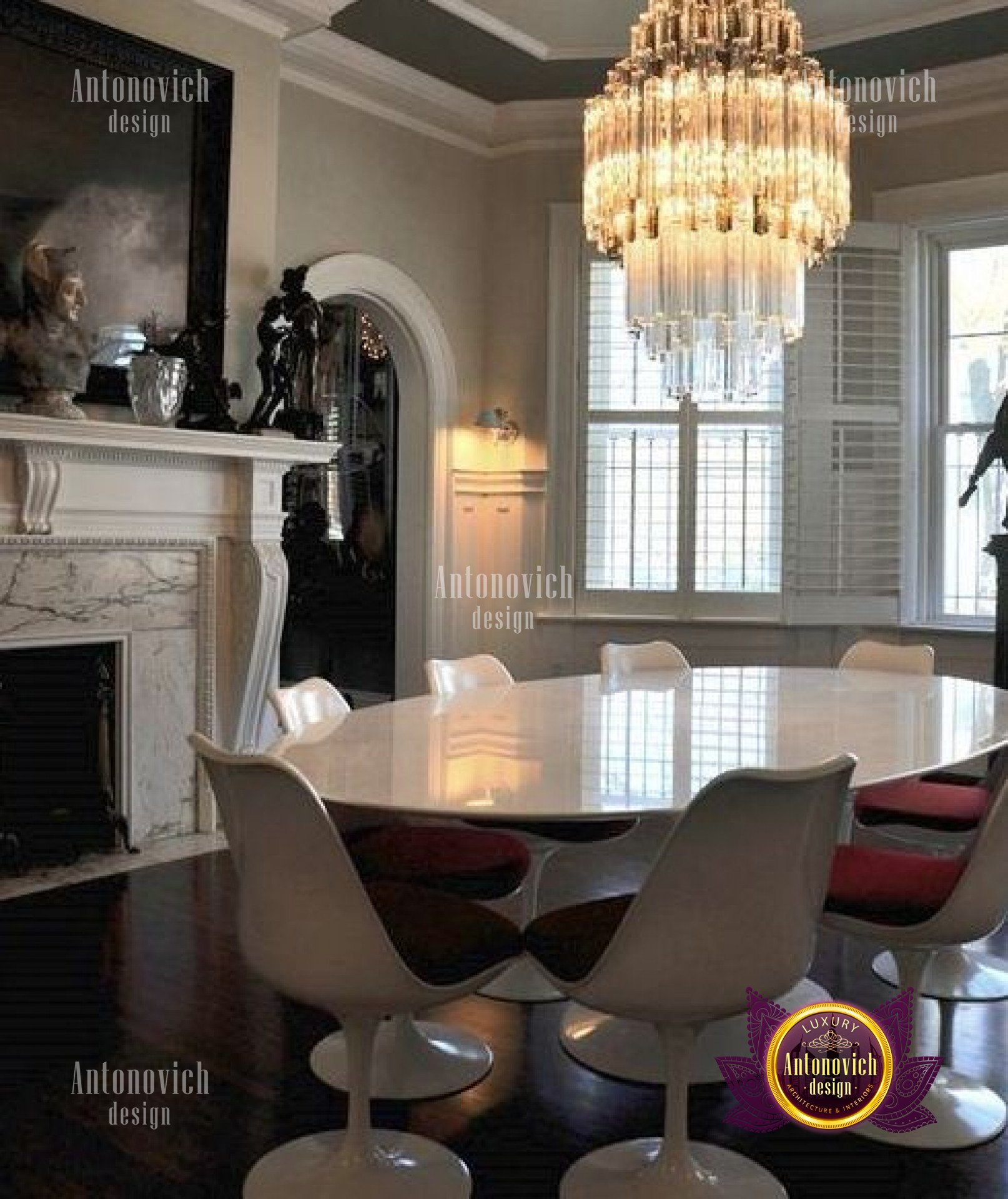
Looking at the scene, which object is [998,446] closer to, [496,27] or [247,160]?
[496,27]

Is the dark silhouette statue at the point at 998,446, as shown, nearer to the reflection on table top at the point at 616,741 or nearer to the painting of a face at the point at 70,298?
the reflection on table top at the point at 616,741

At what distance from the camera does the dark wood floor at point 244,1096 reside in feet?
7.45

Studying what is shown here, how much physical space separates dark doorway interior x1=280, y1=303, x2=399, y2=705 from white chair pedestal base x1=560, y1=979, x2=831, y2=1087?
5241 mm

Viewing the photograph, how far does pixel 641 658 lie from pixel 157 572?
71.1 inches

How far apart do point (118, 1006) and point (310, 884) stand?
54.7 inches

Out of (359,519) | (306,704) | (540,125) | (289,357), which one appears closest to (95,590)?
(289,357)

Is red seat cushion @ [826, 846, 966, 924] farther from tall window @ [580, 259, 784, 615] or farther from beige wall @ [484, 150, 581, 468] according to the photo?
beige wall @ [484, 150, 581, 468]

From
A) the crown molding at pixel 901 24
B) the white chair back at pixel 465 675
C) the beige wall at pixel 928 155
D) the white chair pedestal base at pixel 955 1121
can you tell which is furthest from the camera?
the beige wall at pixel 928 155

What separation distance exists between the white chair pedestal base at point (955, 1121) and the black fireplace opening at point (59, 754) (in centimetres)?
289

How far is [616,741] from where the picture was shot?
2.67 metres

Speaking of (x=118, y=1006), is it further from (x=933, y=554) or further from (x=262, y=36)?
(x=933, y=554)

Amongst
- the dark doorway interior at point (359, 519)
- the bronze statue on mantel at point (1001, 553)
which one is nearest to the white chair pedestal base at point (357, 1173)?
the bronze statue on mantel at point (1001, 553)

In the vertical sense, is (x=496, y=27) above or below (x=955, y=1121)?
above

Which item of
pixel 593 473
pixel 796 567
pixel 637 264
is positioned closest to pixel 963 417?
pixel 796 567
